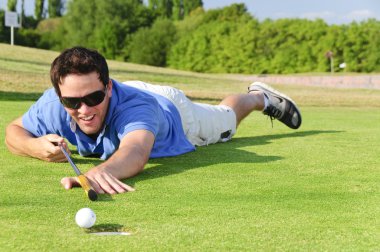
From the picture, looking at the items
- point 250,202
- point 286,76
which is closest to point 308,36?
point 286,76

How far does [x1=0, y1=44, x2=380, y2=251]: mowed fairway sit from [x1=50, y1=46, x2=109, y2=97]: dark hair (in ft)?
1.93

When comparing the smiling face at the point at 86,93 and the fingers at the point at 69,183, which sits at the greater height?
the smiling face at the point at 86,93

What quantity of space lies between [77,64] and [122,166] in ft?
2.12

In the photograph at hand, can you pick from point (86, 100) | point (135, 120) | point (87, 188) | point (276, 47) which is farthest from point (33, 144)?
point (276, 47)

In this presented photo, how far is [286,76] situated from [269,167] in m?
29.6

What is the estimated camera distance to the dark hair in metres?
3.69

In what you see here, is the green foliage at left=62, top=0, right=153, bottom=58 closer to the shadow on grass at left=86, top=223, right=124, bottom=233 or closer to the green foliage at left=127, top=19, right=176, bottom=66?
the green foliage at left=127, top=19, right=176, bottom=66

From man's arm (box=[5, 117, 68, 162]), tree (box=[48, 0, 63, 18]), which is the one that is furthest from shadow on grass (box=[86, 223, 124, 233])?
tree (box=[48, 0, 63, 18])

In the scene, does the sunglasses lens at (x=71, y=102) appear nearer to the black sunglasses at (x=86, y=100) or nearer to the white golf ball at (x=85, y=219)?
the black sunglasses at (x=86, y=100)

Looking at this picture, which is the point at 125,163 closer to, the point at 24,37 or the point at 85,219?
the point at 85,219

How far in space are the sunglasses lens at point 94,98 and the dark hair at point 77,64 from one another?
0.26 feet

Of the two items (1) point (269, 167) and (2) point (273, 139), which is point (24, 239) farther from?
(2) point (273, 139)

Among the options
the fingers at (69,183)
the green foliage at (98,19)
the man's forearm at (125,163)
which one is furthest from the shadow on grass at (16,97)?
the green foliage at (98,19)

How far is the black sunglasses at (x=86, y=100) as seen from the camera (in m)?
3.73
